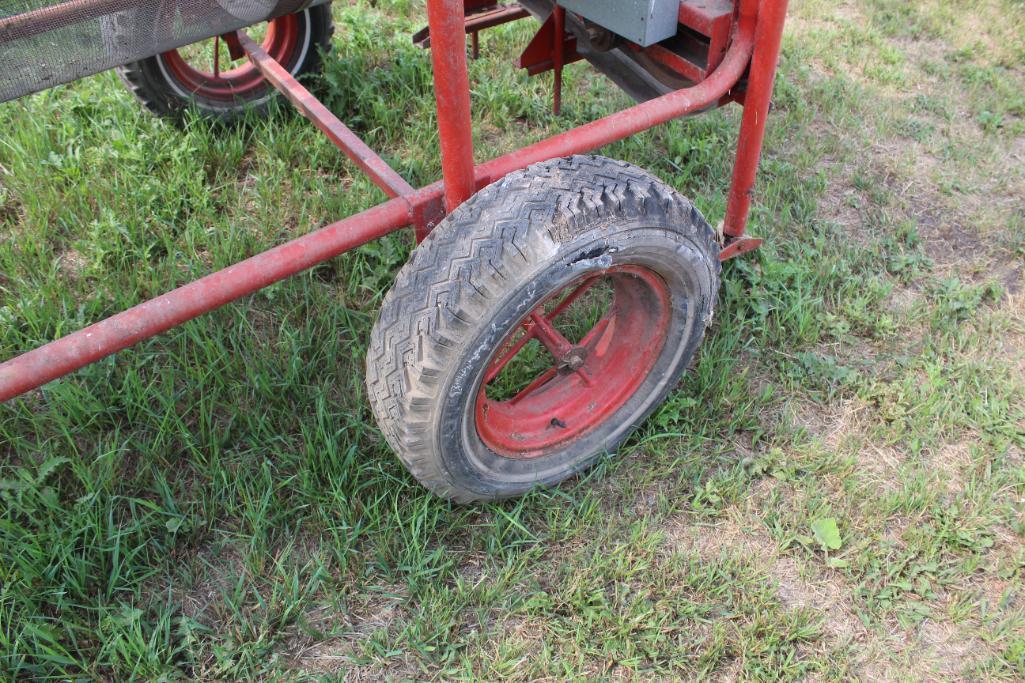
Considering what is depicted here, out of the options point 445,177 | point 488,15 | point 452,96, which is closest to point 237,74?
point 488,15

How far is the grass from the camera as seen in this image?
214cm

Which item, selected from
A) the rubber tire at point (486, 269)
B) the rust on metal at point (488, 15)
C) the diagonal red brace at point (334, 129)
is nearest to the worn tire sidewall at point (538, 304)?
the rubber tire at point (486, 269)

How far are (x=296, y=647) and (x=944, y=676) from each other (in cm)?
165

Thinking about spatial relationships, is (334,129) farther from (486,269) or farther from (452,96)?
(486,269)

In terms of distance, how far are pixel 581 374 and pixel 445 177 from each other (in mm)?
804

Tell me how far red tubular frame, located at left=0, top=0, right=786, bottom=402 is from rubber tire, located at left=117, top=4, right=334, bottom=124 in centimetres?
115

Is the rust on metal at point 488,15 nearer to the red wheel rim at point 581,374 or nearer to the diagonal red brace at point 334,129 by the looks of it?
the diagonal red brace at point 334,129

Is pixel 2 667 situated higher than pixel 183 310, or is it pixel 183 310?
pixel 183 310

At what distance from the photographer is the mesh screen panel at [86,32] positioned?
205 centimetres

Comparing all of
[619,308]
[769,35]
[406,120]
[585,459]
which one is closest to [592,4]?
[769,35]

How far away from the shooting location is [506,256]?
74.6 inches

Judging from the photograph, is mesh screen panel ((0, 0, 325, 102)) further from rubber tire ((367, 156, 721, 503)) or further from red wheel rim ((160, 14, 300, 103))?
red wheel rim ((160, 14, 300, 103))

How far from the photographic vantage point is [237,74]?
363 cm

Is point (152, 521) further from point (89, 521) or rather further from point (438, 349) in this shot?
point (438, 349)
